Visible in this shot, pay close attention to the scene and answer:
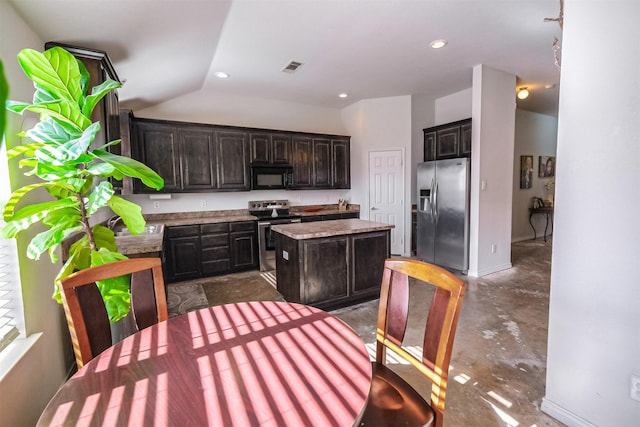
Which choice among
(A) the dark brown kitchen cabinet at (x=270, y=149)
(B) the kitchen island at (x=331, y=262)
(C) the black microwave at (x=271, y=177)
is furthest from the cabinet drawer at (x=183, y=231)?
(B) the kitchen island at (x=331, y=262)

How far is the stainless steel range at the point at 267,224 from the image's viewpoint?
4.48 meters

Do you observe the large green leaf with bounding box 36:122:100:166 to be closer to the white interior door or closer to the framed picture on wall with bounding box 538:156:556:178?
the white interior door

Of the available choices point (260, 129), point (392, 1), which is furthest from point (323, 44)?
point (260, 129)

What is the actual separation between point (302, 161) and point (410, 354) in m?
4.29

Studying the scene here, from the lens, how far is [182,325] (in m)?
1.27

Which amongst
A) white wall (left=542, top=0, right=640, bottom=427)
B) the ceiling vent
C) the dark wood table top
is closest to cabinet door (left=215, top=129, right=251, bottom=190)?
the ceiling vent

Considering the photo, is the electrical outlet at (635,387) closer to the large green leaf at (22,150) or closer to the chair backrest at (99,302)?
the chair backrest at (99,302)

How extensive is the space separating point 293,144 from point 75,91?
380cm

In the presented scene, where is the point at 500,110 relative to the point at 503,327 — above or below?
above

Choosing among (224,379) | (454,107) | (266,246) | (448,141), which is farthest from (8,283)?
(454,107)

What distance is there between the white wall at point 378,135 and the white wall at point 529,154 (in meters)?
2.68

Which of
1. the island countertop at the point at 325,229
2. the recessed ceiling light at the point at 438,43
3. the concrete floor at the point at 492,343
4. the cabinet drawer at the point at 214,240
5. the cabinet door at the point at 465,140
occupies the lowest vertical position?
the concrete floor at the point at 492,343

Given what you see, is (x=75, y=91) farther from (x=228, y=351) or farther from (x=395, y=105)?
(x=395, y=105)

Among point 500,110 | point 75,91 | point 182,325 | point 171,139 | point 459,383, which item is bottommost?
point 459,383
